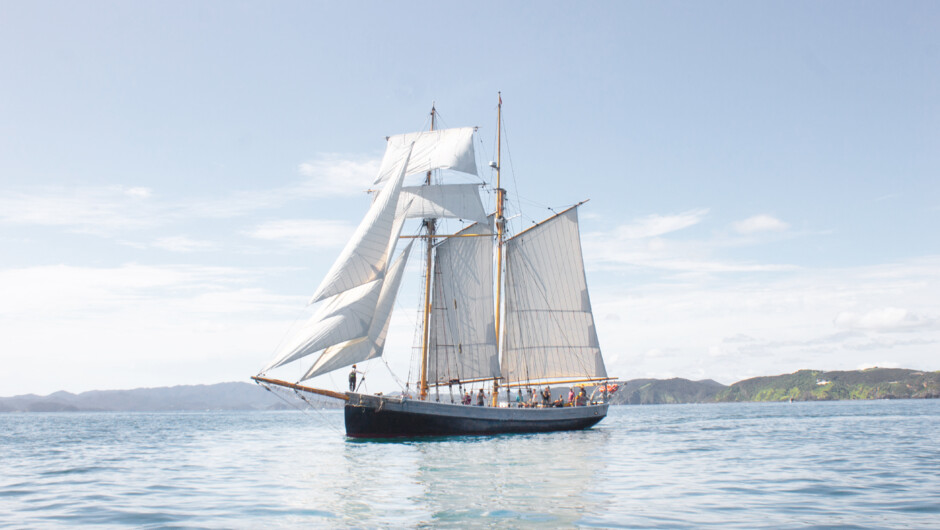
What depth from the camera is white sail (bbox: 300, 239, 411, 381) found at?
41.9 m

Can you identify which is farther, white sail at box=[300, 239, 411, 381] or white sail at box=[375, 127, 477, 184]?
white sail at box=[375, 127, 477, 184]

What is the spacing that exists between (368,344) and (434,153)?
18.7 metres

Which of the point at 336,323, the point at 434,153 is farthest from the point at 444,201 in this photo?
the point at 336,323

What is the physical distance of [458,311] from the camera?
53.0 meters

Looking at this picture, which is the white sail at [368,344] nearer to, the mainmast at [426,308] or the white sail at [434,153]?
the mainmast at [426,308]

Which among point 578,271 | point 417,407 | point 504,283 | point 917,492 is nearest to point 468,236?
point 504,283

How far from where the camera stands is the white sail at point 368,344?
41.9 metres

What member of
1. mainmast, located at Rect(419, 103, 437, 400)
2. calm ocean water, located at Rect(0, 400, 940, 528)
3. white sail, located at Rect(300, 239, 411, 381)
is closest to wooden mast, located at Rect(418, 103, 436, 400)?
mainmast, located at Rect(419, 103, 437, 400)

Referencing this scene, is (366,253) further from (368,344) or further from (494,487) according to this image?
(494,487)

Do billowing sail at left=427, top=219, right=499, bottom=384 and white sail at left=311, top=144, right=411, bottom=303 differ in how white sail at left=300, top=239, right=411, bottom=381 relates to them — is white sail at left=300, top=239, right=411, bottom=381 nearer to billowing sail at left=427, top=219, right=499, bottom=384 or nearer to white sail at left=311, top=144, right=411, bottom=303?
white sail at left=311, top=144, right=411, bottom=303

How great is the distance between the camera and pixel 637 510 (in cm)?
1783

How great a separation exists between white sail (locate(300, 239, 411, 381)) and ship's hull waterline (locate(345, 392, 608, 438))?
3464 millimetres

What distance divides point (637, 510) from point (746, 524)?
2.85m

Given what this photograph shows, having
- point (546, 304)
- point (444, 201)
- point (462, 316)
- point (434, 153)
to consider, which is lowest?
point (462, 316)
